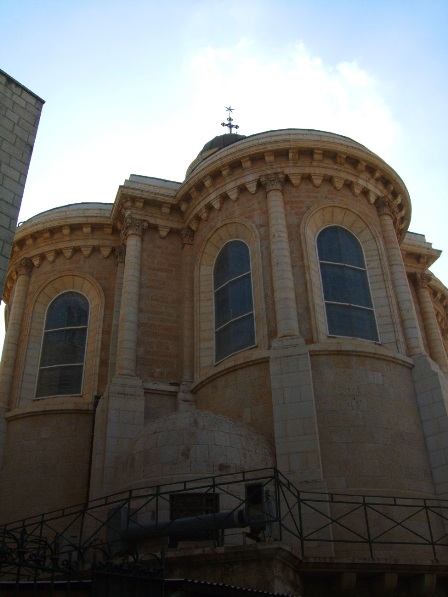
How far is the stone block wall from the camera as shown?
9922 millimetres

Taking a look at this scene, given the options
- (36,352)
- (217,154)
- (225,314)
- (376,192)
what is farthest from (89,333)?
(376,192)

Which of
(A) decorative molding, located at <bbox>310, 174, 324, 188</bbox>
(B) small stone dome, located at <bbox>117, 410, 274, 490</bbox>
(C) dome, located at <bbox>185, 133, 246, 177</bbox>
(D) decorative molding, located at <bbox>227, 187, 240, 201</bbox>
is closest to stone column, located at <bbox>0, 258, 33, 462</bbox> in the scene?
(B) small stone dome, located at <bbox>117, 410, 274, 490</bbox>

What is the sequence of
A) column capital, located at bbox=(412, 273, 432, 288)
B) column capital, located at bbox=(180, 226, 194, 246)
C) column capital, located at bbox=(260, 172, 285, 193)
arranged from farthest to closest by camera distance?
column capital, located at bbox=(412, 273, 432, 288), column capital, located at bbox=(180, 226, 194, 246), column capital, located at bbox=(260, 172, 285, 193)

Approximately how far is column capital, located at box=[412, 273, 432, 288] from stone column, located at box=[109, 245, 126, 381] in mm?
11434

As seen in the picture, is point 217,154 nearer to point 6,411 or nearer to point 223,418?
point 223,418

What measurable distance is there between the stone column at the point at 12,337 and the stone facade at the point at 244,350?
3.0 inches

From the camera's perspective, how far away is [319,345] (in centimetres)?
1599

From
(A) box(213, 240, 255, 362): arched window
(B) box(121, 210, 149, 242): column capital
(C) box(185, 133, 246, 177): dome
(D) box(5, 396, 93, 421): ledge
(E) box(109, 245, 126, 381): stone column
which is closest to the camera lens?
(A) box(213, 240, 255, 362): arched window

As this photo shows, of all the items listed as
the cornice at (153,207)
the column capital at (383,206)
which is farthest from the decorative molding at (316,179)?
the cornice at (153,207)

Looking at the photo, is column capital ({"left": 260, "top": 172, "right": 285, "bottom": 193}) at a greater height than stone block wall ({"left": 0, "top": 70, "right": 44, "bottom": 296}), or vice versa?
column capital ({"left": 260, "top": 172, "right": 285, "bottom": 193})

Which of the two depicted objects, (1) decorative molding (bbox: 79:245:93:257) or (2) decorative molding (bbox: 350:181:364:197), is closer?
(2) decorative molding (bbox: 350:181:364:197)

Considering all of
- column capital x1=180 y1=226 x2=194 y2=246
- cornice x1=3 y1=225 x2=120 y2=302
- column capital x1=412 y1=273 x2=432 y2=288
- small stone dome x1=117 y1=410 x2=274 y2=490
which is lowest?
small stone dome x1=117 y1=410 x2=274 y2=490

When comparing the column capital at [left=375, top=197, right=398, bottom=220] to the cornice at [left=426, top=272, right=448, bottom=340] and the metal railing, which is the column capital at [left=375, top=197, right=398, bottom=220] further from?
the metal railing

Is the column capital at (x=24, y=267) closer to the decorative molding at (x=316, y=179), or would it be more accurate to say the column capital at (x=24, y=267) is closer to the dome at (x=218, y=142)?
the decorative molding at (x=316, y=179)
